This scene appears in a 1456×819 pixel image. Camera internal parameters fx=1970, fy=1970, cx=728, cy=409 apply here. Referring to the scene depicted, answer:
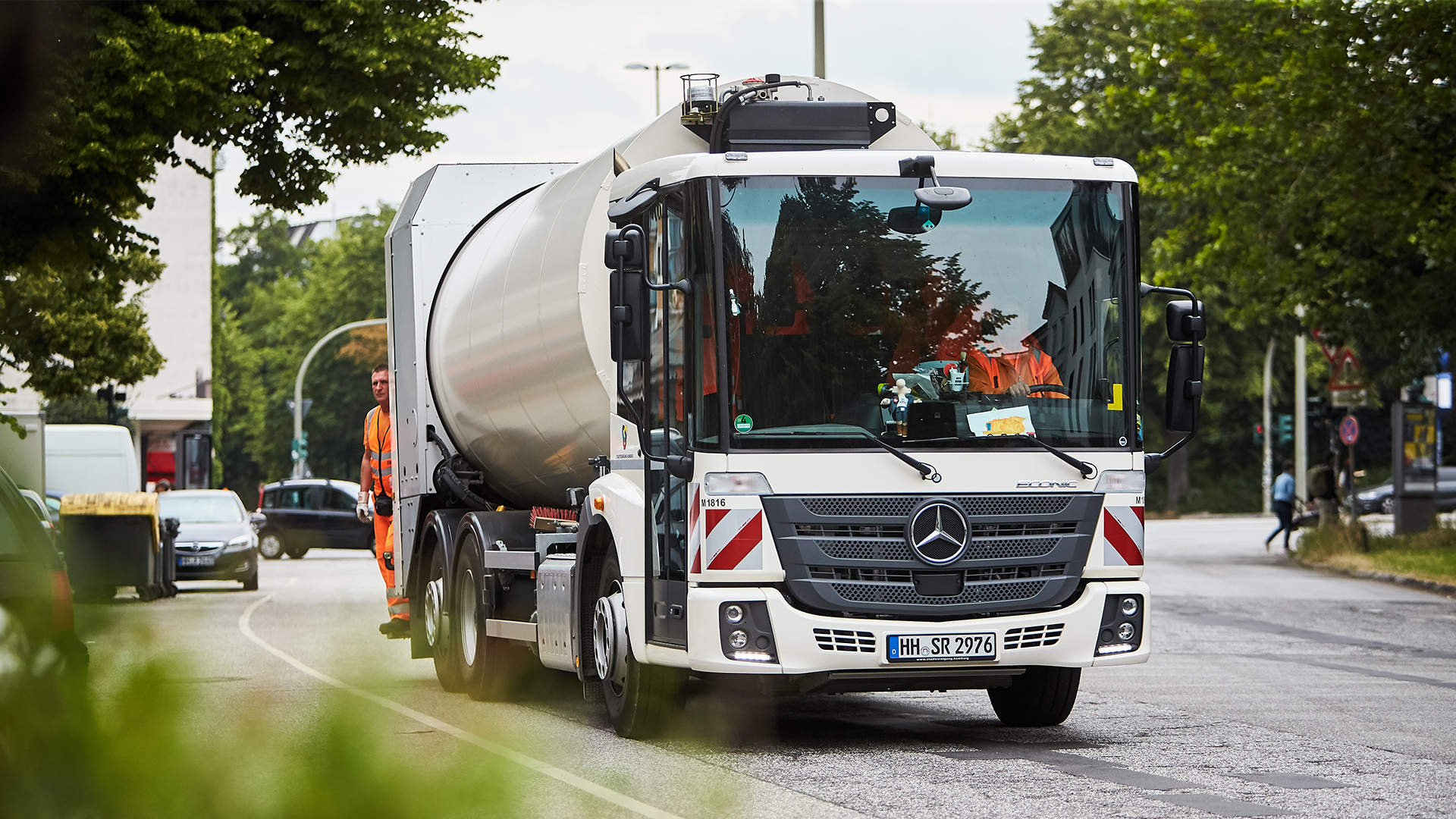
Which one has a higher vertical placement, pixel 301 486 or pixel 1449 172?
pixel 1449 172

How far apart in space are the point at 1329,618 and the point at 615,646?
11462mm

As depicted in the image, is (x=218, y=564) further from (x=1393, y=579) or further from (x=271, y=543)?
(x=1393, y=579)

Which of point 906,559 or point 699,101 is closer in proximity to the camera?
Result: point 906,559

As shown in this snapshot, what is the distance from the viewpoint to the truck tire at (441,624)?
12.6 metres

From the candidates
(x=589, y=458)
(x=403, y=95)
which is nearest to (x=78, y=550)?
(x=589, y=458)

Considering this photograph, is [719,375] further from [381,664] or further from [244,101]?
[244,101]

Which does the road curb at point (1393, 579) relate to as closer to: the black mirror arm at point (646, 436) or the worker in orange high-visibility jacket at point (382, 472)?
the worker in orange high-visibility jacket at point (382, 472)

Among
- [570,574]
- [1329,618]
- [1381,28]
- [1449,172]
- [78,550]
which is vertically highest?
[1381,28]

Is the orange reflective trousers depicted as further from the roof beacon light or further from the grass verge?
the grass verge

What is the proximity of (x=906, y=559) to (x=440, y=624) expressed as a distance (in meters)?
4.85

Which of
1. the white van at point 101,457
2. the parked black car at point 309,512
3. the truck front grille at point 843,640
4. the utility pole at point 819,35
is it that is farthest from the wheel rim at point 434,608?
the parked black car at point 309,512

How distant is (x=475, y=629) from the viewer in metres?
12.0

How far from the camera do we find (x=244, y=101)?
1683 centimetres

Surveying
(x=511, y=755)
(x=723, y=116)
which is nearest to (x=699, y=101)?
(x=723, y=116)
